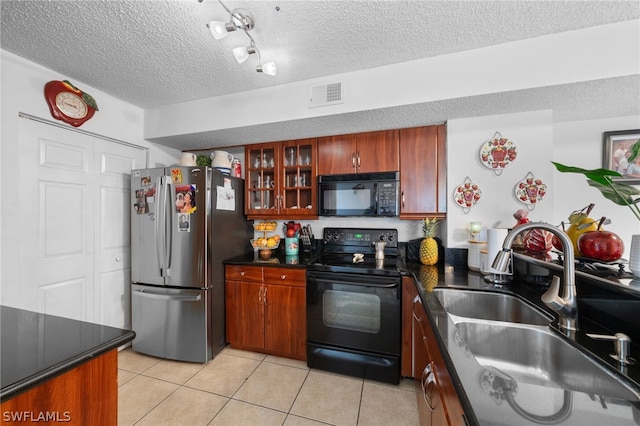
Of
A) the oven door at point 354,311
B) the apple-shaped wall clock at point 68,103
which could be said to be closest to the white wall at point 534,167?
the oven door at point 354,311

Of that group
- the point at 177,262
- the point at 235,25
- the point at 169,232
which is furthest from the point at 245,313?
the point at 235,25

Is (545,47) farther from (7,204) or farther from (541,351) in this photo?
(7,204)

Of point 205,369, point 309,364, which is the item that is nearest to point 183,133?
point 205,369

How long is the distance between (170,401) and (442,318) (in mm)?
1924

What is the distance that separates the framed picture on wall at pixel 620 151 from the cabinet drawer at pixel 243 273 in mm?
3015

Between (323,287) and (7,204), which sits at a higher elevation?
(7,204)

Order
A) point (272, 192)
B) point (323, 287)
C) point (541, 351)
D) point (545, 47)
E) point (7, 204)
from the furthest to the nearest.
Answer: point (272, 192) < point (323, 287) < point (7, 204) < point (545, 47) < point (541, 351)

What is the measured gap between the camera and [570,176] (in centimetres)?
196

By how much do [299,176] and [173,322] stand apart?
70.4 inches

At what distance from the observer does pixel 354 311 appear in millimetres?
1896

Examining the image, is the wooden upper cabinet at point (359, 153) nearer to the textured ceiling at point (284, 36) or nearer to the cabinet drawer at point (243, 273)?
the textured ceiling at point (284, 36)

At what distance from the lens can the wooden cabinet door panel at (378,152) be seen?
211cm

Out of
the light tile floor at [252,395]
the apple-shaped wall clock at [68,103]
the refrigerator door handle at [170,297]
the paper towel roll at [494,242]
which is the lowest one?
the light tile floor at [252,395]

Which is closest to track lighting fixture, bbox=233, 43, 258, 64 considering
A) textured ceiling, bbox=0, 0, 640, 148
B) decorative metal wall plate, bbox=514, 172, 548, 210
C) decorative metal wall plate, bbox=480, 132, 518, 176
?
textured ceiling, bbox=0, 0, 640, 148
